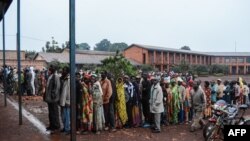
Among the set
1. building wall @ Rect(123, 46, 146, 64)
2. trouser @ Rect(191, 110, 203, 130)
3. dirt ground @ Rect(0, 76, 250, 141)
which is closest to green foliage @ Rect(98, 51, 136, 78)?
dirt ground @ Rect(0, 76, 250, 141)

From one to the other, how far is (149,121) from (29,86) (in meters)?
11.3

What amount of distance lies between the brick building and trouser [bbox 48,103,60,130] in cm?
4464

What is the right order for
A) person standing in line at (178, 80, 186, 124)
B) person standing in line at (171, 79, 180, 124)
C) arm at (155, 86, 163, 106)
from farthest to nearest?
person standing in line at (178, 80, 186, 124) < person standing in line at (171, 79, 180, 124) < arm at (155, 86, 163, 106)

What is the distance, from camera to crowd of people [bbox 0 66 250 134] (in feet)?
34.9

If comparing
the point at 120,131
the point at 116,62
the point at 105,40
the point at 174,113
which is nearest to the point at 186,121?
the point at 174,113

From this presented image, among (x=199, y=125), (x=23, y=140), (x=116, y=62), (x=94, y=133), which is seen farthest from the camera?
(x=116, y=62)

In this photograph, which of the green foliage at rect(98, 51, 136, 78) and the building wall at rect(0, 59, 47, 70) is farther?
the building wall at rect(0, 59, 47, 70)

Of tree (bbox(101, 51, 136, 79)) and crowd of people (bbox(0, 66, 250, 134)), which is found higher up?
tree (bbox(101, 51, 136, 79))

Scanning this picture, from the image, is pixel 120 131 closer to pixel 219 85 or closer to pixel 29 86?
pixel 219 85

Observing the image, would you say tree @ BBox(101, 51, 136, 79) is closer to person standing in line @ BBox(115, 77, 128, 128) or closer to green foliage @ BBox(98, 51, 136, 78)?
green foliage @ BBox(98, 51, 136, 78)

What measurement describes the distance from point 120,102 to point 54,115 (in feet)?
6.83

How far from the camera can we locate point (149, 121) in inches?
482

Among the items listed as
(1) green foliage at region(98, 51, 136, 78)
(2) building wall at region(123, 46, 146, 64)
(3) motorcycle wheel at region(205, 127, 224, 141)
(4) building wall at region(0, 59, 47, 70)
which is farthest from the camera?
(2) building wall at region(123, 46, 146, 64)

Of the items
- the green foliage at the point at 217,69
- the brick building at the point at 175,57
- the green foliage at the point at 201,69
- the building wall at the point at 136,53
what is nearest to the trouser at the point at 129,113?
the green foliage at the point at 201,69
